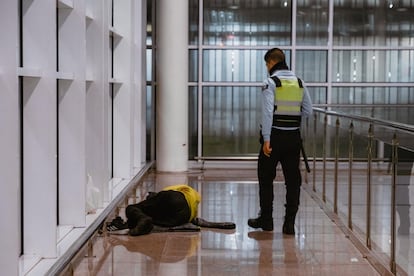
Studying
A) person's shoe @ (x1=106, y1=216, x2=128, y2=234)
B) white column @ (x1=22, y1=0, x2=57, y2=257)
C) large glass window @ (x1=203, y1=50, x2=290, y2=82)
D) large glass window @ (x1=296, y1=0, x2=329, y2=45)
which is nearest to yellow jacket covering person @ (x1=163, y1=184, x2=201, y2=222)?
person's shoe @ (x1=106, y1=216, x2=128, y2=234)

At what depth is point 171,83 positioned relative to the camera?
12453 millimetres

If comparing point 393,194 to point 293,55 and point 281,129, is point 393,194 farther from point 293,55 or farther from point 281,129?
point 293,55

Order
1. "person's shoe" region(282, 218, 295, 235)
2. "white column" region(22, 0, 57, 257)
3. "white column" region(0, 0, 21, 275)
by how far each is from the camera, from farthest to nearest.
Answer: "person's shoe" region(282, 218, 295, 235) < "white column" region(22, 0, 57, 257) < "white column" region(0, 0, 21, 275)

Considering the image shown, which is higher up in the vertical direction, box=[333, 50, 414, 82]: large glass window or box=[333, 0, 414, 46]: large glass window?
box=[333, 0, 414, 46]: large glass window

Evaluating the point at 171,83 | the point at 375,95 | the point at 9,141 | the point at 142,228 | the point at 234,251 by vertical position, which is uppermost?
the point at 171,83

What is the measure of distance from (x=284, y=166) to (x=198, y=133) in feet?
21.0

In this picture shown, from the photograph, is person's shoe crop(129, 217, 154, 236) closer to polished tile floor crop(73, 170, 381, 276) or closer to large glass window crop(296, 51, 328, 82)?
polished tile floor crop(73, 170, 381, 276)

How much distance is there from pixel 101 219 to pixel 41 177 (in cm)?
194

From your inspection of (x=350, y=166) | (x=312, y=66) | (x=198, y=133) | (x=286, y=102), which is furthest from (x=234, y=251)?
(x=312, y=66)

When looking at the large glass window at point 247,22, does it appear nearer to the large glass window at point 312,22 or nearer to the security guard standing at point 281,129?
the large glass window at point 312,22

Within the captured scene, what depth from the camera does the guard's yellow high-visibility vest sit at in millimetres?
7148

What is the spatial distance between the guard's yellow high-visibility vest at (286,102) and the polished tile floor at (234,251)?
44.8 inches

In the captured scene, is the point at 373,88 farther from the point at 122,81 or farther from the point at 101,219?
the point at 101,219

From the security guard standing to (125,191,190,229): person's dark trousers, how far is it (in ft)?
2.67
